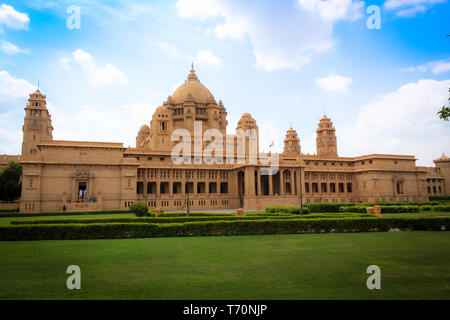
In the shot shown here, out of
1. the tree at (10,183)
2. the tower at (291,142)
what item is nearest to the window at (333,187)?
the tower at (291,142)

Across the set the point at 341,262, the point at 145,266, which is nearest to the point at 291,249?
the point at 341,262

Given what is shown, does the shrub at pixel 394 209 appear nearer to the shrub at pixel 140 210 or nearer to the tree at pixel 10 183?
the shrub at pixel 140 210

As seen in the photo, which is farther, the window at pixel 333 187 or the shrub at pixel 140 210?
the window at pixel 333 187

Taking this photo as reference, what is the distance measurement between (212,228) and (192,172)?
3578cm

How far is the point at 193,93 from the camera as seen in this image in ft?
226

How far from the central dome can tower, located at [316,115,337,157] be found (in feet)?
122

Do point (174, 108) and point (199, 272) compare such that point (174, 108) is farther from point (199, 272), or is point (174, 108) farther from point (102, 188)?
point (199, 272)

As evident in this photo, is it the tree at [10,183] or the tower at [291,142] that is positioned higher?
the tower at [291,142]

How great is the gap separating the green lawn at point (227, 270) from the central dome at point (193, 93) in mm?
55796

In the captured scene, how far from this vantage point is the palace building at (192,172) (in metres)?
45.2

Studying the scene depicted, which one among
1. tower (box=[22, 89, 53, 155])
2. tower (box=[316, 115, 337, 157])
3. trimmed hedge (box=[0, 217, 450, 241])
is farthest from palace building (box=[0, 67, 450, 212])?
trimmed hedge (box=[0, 217, 450, 241])

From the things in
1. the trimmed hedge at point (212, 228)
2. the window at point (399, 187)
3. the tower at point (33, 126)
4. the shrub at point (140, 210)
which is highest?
the tower at point (33, 126)

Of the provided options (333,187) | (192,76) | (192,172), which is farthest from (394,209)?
(192,76)

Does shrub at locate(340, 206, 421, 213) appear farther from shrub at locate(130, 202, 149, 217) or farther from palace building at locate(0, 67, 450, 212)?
shrub at locate(130, 202, 149, 217)
